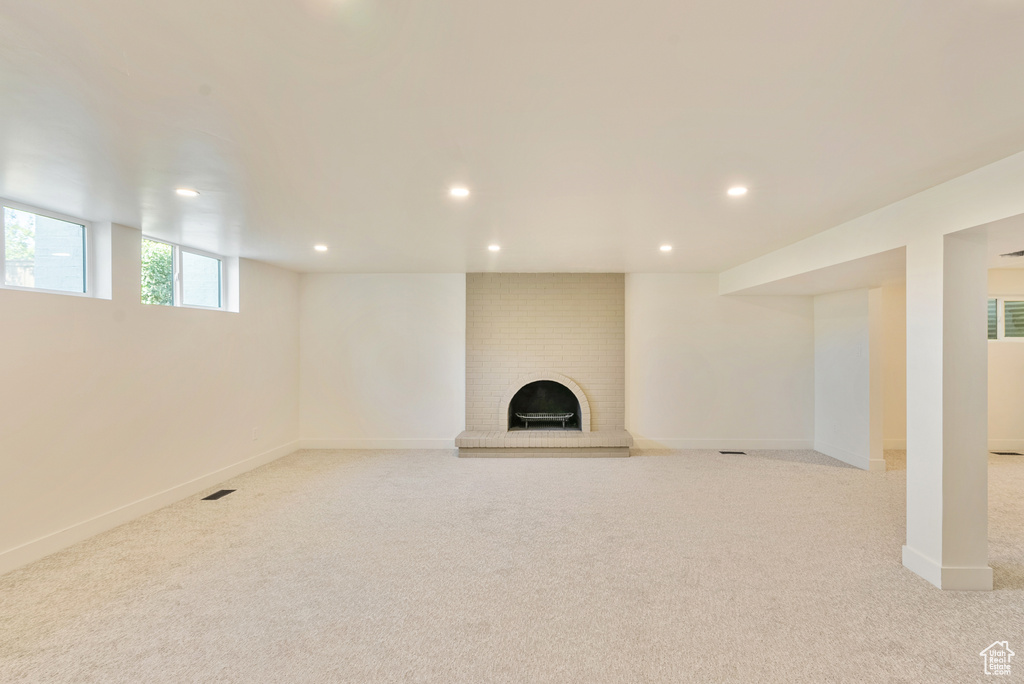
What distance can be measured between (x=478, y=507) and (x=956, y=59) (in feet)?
12.7

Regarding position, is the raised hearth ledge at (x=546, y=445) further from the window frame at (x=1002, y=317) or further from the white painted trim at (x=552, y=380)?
the window frame at (x=1002, y=317)

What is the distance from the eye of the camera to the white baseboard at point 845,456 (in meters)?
5.14

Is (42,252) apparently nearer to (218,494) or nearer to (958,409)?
(218,494)

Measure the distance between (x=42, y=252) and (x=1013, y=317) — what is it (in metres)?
10.4

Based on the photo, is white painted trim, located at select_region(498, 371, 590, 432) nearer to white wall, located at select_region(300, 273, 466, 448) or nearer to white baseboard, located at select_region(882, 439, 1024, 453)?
white wall, located at select_region(300, 273, 466, 448)

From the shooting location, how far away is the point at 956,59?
145cm

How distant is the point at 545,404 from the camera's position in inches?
261

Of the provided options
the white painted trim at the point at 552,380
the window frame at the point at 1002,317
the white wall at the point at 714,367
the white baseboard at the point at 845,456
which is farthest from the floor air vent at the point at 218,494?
the window frame at the point at 1002,317

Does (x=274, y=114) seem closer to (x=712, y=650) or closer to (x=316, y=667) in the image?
(x=316, y=667)

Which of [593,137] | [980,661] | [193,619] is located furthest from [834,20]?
[193,619]

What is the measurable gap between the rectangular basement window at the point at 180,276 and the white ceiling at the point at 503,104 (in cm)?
92

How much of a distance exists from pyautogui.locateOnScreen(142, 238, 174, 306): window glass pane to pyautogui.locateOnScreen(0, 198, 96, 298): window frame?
428mm

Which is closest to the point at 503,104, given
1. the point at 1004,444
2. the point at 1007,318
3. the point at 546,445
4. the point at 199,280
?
the point at 199,280

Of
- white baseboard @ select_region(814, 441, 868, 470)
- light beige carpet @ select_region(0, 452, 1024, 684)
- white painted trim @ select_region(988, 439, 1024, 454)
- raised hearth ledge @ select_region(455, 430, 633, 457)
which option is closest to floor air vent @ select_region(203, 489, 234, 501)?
light beige carpet @ select_region(0, 452, 1024, 684)
